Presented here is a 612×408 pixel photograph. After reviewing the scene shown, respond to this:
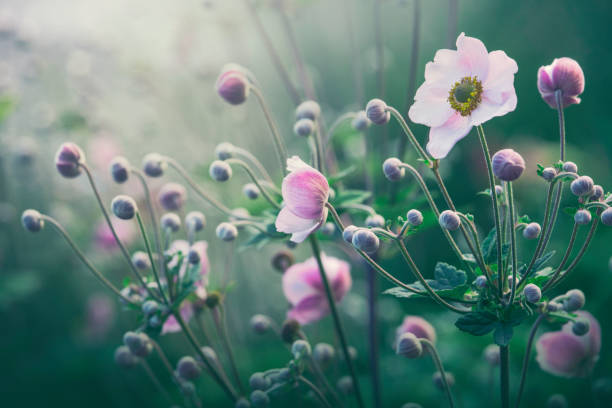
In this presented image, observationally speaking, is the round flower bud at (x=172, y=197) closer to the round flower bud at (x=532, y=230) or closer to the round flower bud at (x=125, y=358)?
the round flower bud at (x=125, y=358)

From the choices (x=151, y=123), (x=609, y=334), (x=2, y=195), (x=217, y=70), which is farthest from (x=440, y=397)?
(x=2, y=195)

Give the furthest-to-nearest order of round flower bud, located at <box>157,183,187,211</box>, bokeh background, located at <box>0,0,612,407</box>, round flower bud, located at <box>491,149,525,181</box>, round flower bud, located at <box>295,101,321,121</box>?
bokeh background, located at <box>0,0,612,407</box> → round flower bud, located at <box>157,183,187,211</box> → round flower bud, located at <box>295,101,321,121</box> → round flower bud, located at <box>491,149,525,181</box>

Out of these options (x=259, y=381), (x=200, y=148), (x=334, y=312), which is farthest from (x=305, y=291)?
(x=200, y=148)

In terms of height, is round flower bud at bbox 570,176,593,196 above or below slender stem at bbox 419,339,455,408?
above

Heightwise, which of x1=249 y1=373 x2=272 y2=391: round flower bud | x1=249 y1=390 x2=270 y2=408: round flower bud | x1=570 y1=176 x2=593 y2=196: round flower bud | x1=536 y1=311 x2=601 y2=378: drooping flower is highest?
x1=570 y1=176 x2=593 y2=196: round flower bud

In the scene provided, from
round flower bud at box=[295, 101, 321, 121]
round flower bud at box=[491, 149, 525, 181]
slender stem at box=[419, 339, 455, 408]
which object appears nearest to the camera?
round flower bud at box=[491, 149, 525, 181]

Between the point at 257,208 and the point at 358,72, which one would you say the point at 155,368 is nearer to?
the point at 257,208

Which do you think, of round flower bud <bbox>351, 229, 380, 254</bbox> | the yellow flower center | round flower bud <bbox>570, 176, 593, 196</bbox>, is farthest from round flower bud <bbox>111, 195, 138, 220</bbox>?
round flower bud <bbox>570, 176, 593, 196</bbox>

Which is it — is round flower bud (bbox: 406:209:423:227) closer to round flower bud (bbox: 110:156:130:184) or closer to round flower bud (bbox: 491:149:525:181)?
A: round flower bud (bbox: 491:149:525:181)
